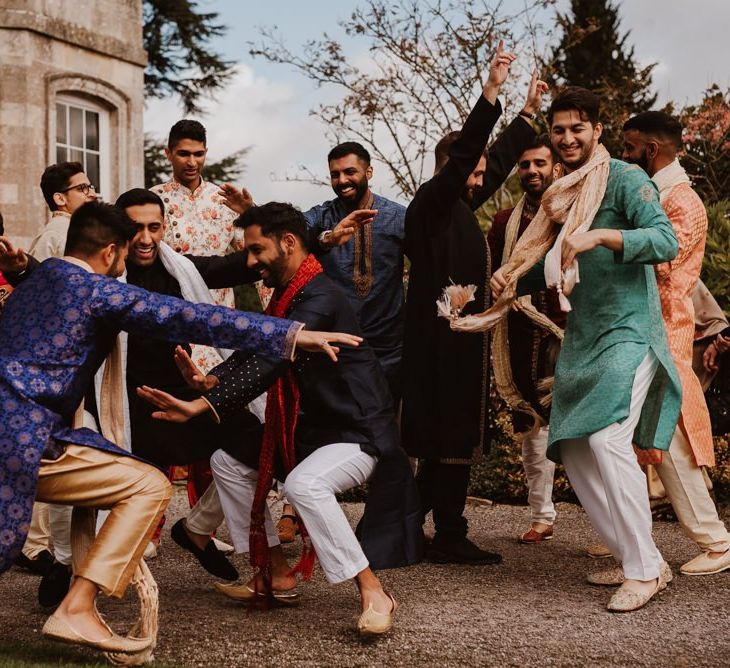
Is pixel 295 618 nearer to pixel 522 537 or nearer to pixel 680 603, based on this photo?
pixel 680 603

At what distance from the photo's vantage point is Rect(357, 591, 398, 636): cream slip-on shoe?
4.46 metres

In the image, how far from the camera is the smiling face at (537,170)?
648 cm

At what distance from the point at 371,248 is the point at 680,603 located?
248cm

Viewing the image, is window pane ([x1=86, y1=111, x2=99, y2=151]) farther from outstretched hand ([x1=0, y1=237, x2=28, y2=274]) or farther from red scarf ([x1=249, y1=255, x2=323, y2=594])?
red scarf ([x1=249, y1=255, x2=323, y2=594])

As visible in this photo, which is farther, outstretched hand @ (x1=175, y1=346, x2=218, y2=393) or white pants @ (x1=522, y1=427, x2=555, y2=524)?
white pants @ (x1=522, y1=427, x2=555, y2=524)

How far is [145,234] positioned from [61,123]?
8.22m

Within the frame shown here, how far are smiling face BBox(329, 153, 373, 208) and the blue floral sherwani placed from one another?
6.98ft

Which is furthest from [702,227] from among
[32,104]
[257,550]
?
[32,104]

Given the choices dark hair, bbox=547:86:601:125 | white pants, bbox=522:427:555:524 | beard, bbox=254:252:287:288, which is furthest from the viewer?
white pants, bbox=522:427:555:524

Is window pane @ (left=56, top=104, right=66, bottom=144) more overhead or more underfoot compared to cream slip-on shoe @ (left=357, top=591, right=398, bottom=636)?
more overhead

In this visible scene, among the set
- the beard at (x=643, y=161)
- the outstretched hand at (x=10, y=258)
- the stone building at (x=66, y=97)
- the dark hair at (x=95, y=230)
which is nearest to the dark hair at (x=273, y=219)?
the dark hair at (x=95, y=230)

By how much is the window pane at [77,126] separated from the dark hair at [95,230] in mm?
9499

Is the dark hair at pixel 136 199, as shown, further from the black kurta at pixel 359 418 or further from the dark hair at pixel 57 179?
the black kurta at pixel 359 418

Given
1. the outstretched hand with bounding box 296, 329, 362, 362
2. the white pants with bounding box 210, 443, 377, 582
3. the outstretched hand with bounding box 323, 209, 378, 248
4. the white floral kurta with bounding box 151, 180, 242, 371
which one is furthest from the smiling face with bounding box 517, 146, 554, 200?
the outstretched hand with bounding box 296, 329, 362, 362
